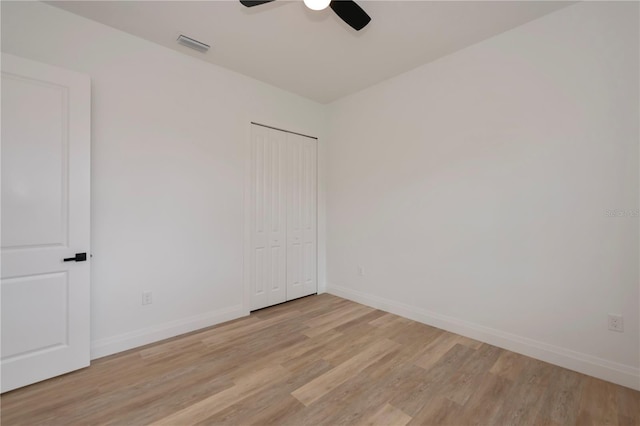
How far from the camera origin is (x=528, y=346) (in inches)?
95.0

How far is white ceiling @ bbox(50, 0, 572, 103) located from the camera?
2.21 m

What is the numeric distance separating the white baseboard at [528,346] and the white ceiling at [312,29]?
2786 mm

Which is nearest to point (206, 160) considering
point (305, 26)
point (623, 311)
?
point (305, 26)

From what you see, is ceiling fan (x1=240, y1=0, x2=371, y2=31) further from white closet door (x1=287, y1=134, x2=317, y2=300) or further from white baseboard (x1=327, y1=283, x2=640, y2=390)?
white baseboard (x1=327, y1=283, x2=640, y2=390)

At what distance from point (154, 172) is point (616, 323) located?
13.3ft

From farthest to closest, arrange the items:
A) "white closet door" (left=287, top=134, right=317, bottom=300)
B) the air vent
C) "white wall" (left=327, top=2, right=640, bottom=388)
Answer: "white closet door" (left=287, top=134, right=317, bottom=300), the air vent, "white wall" (left=327, top=2, right=640, bottom=388)

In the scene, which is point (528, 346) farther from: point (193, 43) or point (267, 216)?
point (193, 43)

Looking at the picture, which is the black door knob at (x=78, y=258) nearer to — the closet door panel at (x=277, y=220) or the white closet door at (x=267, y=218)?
the white closet door at (x=267, y=218)

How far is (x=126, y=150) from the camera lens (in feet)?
8.32

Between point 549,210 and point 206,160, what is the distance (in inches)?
130

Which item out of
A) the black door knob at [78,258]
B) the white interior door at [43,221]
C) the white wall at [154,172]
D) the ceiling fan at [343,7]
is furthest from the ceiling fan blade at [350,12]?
the black door knob at [78,258]

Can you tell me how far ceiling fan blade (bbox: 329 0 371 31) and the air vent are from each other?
1529 millimetres

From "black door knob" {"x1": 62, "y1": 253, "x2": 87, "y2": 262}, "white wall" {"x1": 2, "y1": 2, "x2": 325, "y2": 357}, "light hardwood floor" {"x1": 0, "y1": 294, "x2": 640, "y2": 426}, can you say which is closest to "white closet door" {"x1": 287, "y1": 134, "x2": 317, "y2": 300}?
"white wall" {"x1": 2, "y1": 2, "x2": 325, "y2": 357}

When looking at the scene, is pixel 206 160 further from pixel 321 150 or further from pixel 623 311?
pixel 623 311
